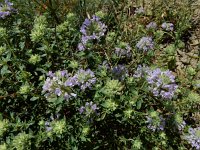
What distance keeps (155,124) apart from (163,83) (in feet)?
1.71

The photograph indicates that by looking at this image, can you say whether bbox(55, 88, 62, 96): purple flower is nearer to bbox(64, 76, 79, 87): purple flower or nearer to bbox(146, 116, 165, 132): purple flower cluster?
bbox(64, 76, 79, 87): purple flower

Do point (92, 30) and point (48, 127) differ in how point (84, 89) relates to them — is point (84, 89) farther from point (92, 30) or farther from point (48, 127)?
point (92, 30)

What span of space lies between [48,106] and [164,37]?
75.5 inches

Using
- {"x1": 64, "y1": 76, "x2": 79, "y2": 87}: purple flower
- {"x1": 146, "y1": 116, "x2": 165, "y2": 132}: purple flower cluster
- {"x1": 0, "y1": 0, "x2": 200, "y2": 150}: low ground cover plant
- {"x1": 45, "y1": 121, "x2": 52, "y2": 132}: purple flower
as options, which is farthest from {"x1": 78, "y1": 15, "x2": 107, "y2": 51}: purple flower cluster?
{"x1": 146, "y1": 116, "x2": 165, "y2": 132}: purple flower cluster

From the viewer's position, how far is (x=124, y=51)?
370cm

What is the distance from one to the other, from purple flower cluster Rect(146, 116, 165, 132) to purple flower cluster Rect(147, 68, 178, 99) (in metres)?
0.39

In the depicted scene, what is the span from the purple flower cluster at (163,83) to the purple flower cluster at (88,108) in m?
0.52

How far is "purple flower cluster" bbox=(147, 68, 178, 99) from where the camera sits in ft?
9.36

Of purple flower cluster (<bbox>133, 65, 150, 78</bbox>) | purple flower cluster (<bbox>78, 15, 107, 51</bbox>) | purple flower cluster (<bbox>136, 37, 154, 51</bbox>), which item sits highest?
purple flower cluster (<bbox>78, 15, 107, 51</bbox>)

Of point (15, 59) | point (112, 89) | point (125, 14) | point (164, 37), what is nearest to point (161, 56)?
point (164, 37)

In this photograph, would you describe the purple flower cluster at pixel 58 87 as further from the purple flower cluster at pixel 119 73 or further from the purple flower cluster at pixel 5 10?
the purple flower cluster at pixel 5 10

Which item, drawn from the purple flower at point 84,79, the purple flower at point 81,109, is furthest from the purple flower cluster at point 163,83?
the purple flower at point 81,109

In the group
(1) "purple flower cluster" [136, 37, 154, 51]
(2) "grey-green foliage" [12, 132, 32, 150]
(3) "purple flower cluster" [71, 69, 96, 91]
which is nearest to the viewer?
(2) "grey-green foliage" [12, 132, 32, 150]

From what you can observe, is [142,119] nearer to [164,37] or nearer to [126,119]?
[126,119]
